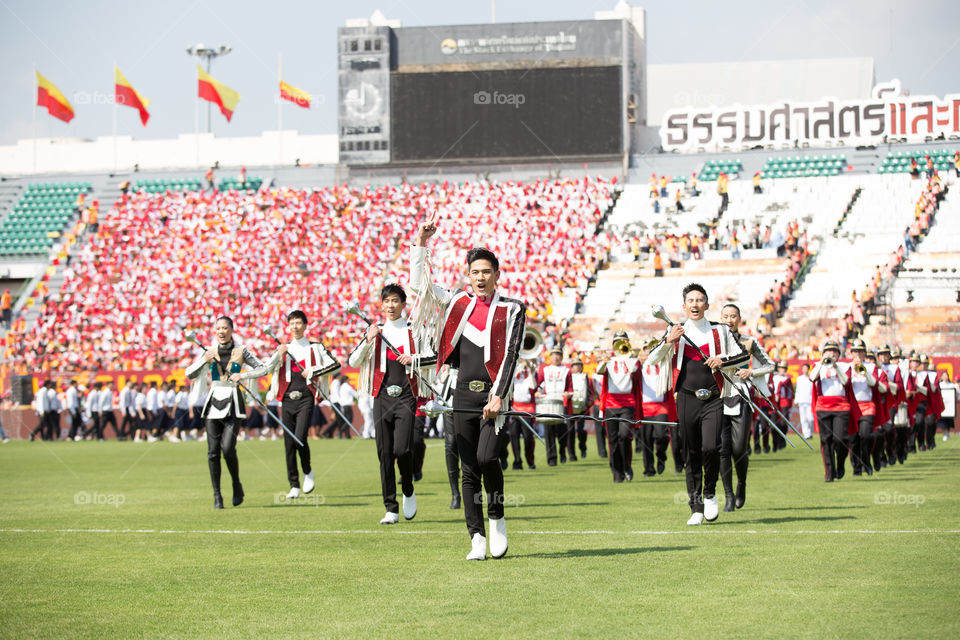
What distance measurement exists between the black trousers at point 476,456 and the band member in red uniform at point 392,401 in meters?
2.95

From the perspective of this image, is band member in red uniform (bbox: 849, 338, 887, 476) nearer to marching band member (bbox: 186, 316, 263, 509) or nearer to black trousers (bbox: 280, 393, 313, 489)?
black trousers (bbox: 280, 393, 313, 489)

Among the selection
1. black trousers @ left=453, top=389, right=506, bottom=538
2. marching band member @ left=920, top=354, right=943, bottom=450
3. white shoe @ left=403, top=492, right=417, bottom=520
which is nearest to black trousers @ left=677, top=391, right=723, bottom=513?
white shoe @ left=403, top=492, right=417, bottom=520

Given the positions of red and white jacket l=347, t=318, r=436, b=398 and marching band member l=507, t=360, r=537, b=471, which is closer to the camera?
red and white jacket l=347, t=318, r=436, b=398

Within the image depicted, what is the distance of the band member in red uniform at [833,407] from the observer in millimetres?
17672

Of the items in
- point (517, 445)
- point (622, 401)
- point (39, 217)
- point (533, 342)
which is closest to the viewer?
point (622, 401)

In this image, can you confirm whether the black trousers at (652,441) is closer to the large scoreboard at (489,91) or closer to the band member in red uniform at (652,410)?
the band member in red uniform at (652,410)

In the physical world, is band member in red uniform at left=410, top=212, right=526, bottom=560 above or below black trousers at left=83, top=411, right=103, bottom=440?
above

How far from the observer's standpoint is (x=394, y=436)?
12.6 m

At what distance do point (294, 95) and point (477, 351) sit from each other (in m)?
53.4

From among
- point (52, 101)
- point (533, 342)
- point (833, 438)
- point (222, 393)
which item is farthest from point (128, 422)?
point (833, 438)

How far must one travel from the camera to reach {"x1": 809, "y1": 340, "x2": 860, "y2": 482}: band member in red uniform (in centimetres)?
1767

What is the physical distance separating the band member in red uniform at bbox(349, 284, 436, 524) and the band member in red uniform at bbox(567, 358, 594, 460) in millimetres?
9138

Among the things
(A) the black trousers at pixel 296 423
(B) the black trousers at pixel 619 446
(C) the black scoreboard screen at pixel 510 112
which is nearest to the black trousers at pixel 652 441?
(B) the black trousers at pixel 619 446

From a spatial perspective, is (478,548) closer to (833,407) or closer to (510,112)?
(833,407)
